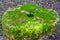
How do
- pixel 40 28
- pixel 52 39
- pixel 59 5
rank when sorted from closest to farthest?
pixel 40 28, pixel 52 39, pixel 59 5

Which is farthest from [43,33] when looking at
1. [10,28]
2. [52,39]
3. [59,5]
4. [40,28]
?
[59,5]

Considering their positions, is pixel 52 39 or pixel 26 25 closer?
pixel 26 25

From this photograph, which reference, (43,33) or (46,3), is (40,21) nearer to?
(43,33)

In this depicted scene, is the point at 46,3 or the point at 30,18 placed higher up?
the point at 30,18

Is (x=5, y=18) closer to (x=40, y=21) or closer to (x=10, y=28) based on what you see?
(x=10, y=28)

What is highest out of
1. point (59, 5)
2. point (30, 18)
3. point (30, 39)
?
point (30, 18)

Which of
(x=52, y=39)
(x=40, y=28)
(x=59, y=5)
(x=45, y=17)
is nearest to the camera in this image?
(x=40, y=28)

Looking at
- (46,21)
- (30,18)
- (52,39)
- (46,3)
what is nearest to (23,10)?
(30,18)
